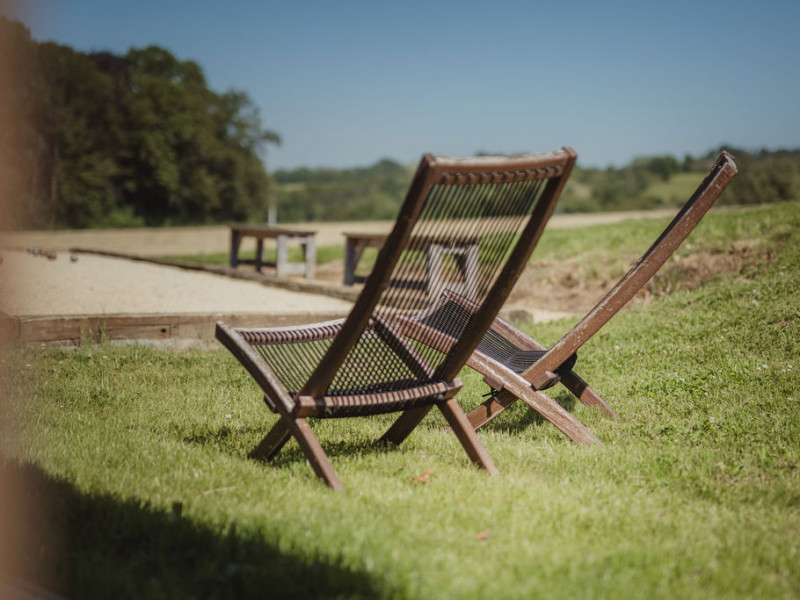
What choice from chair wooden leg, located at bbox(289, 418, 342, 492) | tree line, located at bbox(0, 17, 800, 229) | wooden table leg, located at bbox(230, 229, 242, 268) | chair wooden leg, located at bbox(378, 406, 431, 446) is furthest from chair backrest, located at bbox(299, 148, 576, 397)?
tree line, located at bbox(0, 17, 800, 229)

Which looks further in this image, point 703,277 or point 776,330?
point 703,277

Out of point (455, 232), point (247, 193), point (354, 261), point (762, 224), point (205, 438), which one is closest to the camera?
point (455, 232)

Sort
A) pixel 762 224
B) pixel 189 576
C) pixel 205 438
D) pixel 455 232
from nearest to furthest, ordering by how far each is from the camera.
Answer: pixel 189 576, pixel 455 232, pixel 205 438, pixel 762 224

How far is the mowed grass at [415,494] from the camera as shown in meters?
2.29

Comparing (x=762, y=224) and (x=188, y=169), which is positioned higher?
(x=762, y=224)

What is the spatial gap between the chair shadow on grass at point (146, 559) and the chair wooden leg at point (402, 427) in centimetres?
133

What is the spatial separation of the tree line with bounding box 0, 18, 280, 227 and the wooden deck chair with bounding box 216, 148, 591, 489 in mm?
35508

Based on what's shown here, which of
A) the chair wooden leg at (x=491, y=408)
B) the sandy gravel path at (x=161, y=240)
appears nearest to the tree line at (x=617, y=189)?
the sandy gravel path at (x=161, y=240)

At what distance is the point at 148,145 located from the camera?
151ft

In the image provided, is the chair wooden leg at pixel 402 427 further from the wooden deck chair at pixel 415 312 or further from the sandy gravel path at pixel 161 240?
the sandy gravel path at pixel 161 240

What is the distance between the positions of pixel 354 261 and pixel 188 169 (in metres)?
40.1

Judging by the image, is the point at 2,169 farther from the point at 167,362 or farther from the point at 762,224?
the point at 762,224

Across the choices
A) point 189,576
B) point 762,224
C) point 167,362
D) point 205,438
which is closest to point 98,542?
point 189,576

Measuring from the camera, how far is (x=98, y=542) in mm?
2516
